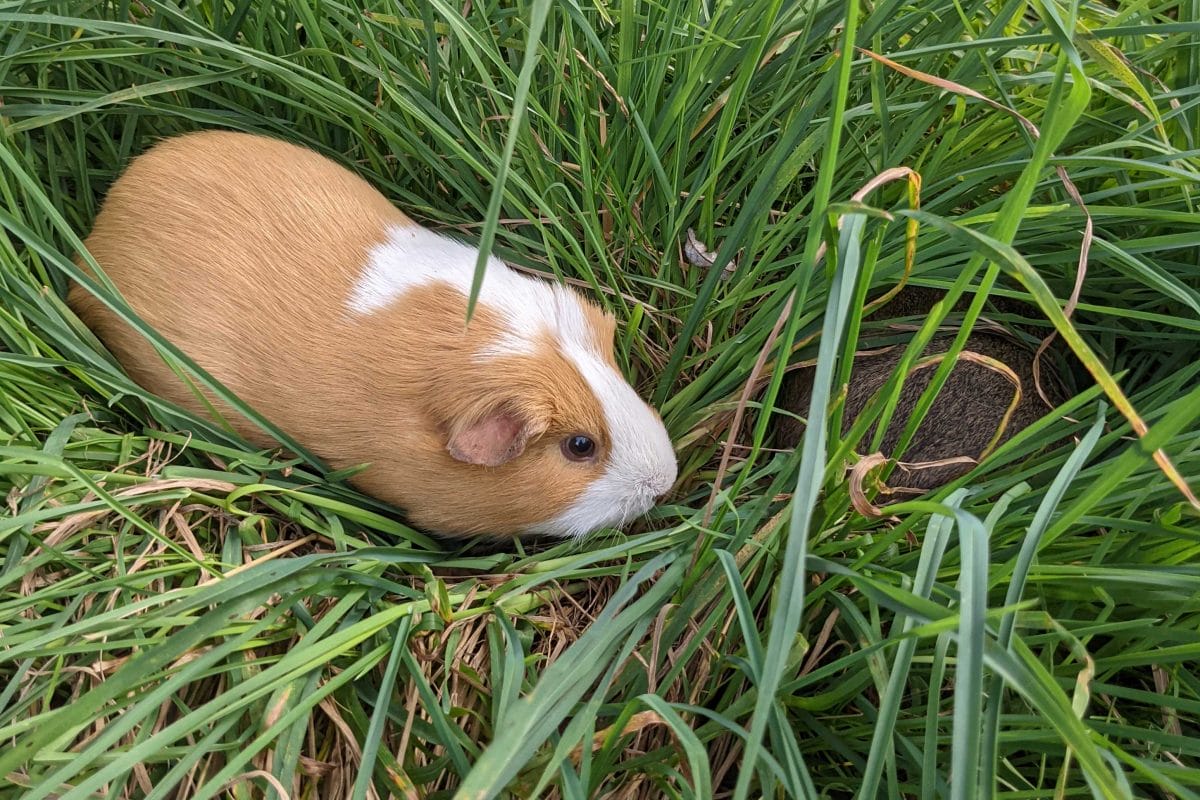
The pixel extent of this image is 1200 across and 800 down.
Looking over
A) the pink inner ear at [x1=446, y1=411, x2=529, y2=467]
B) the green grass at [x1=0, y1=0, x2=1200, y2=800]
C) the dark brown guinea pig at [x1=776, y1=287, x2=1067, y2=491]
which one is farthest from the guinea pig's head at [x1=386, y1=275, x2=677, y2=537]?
the dark brown guinea pig at [x1=776, y1=287, x2=1067, y2=491]

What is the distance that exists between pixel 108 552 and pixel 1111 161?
246 centimetres

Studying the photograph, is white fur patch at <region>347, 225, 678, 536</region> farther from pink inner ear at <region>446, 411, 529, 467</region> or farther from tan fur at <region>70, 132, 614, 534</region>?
pink inner ear at <region>446, 411, 529, 467</region>

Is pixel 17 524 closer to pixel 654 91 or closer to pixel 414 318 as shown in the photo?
pixel 414 318

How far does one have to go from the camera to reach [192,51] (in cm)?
237

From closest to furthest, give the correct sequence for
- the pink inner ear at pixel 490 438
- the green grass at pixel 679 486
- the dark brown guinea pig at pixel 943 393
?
1. the green grass at pixel 679 486
2. the pink inner ear at pixel 490 438
3. the dark brown guinea pig at pixel 943 393

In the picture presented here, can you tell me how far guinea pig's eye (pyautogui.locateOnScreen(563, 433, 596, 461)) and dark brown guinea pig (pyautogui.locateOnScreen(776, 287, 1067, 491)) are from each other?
2.01 ft

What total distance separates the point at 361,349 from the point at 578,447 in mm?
673

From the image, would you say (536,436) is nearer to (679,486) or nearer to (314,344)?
(679,486)

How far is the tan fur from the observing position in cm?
216

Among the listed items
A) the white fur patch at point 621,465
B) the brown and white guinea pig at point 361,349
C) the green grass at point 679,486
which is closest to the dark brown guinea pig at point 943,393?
the green grass at point 679,486

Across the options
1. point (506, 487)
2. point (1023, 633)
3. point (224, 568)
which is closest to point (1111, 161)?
point (1023, 633)

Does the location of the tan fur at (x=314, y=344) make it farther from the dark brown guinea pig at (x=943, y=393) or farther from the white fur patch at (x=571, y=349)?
the dark brown guinea pig at (x=943, y=393)

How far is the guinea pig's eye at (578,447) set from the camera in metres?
2.17

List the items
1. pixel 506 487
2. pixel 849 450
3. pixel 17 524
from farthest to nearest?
pixel 506 487, pixel 17 524, pixel 849 450
